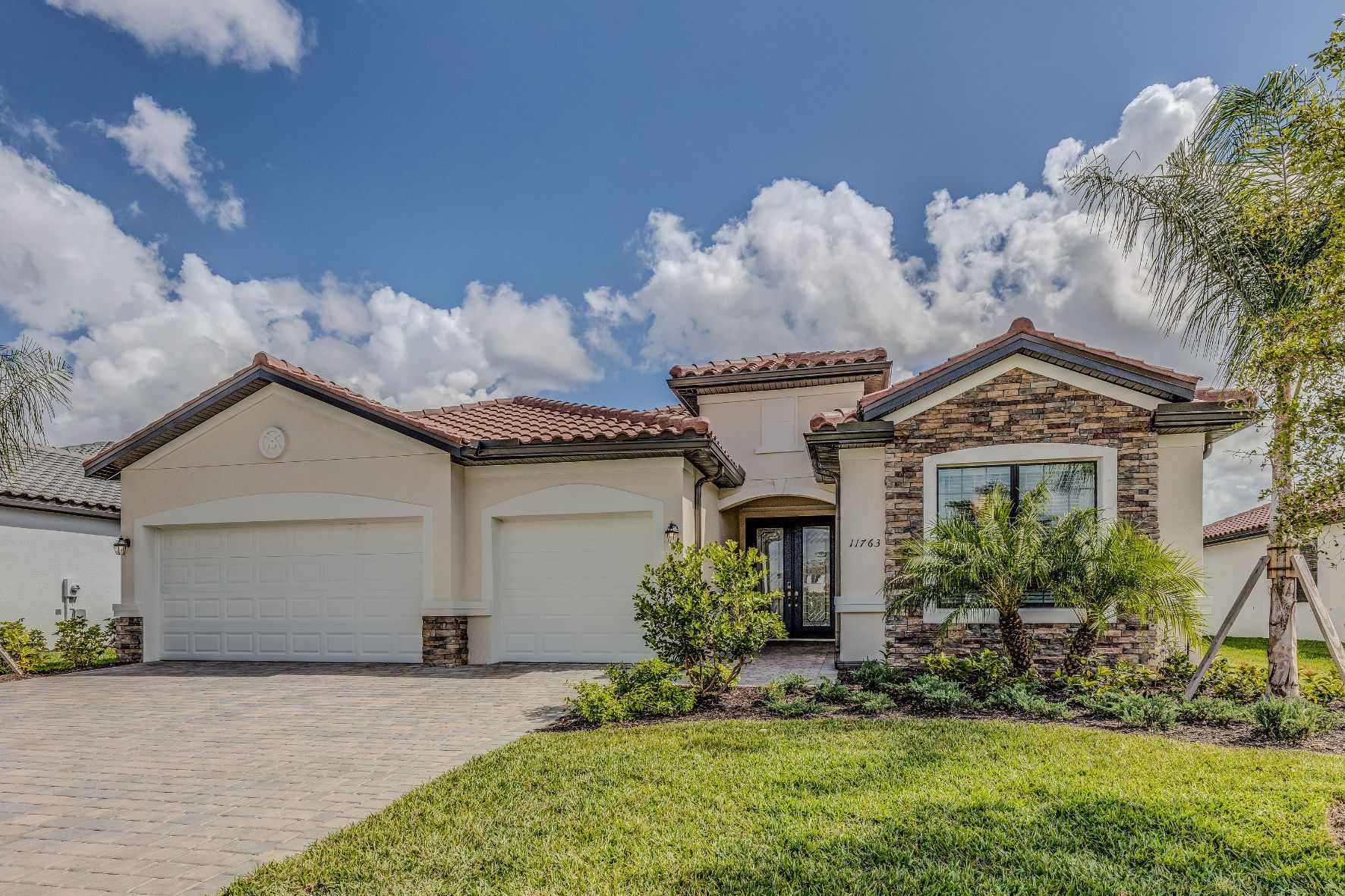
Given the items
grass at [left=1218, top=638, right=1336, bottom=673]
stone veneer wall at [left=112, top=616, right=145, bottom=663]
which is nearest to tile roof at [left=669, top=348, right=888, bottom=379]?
grass at [left=1218, top=638, right=1336, bottom=673]

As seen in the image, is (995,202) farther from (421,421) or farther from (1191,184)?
(421,421)

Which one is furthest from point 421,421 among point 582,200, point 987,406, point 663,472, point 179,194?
point 987,406

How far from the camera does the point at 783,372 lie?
53.2 feet

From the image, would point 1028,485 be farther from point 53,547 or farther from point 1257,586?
point 53,547

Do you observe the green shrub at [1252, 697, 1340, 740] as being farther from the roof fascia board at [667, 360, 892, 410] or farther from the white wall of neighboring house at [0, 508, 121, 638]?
the white wall of neighboring house at [0, 508, 121, 638]

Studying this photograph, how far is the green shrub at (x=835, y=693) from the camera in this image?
27.0 feet

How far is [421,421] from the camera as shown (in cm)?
1217

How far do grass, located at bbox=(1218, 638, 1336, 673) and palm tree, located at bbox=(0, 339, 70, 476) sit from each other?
63.9ft

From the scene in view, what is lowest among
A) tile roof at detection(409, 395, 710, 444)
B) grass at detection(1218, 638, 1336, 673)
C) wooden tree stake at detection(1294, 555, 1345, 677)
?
grass at detection(1218, 638, 1336, 673)

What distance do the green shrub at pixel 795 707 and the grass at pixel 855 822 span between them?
4.10ft

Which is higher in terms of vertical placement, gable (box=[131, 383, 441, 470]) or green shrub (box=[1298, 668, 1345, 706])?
gable (box=[131, 383, 441, 470])

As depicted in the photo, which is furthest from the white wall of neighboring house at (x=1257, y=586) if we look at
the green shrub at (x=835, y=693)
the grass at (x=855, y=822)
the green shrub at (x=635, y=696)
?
the green shrub at (x=635, y=696)

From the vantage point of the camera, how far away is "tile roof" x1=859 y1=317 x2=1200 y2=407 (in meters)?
9.80

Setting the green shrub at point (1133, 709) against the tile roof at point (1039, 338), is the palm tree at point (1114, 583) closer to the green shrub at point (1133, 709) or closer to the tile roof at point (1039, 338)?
→ the green shrub at point (1133, 709)
